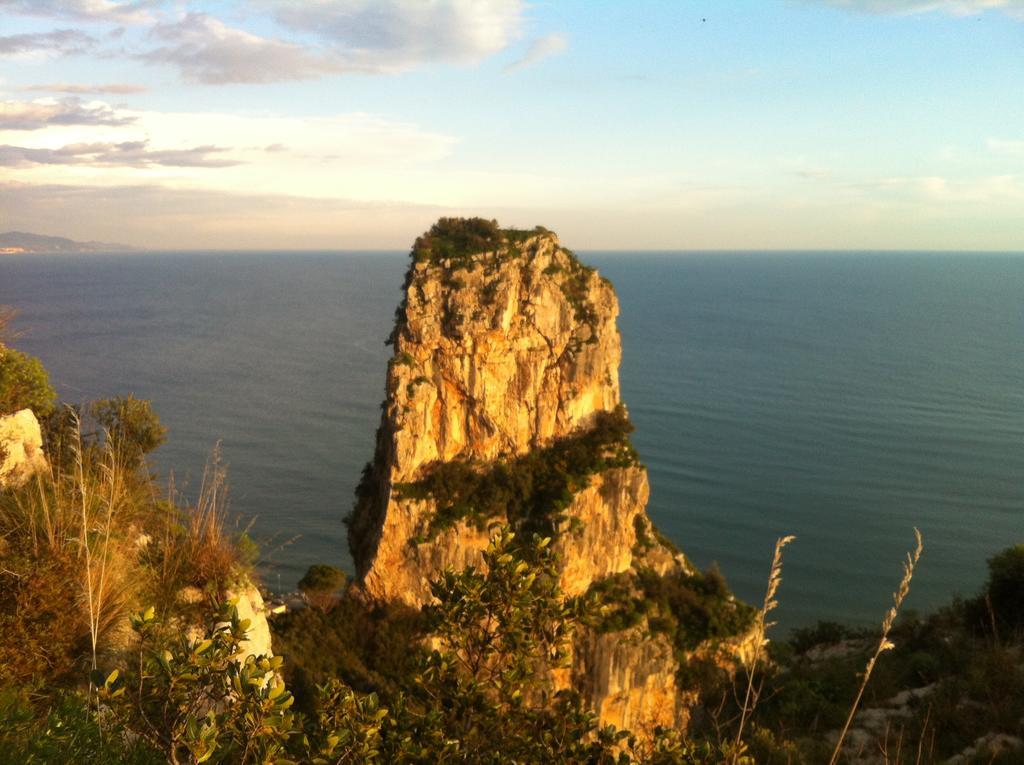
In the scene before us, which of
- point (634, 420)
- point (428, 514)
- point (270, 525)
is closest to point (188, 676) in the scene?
point (428, 514)

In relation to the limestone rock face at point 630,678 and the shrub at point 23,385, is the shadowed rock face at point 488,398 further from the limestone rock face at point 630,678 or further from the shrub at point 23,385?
the shrub at point 23,385

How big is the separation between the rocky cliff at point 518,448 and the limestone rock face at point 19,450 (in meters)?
10.2

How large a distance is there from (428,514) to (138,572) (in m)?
12.3

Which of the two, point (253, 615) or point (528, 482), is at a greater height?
point (253, 615)

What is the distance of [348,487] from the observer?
40.6 m

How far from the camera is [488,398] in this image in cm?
1941

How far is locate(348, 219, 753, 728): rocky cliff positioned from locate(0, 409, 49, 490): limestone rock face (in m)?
10.2

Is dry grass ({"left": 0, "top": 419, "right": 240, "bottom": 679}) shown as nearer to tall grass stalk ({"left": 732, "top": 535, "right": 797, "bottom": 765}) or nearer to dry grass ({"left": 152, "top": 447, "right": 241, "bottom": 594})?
dry grass ({"left": 152, "top": 447, "right": 241, "bottom": 594})

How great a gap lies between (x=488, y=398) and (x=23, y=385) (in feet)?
35.9

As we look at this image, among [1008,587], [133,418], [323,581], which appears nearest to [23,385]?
[133,418]

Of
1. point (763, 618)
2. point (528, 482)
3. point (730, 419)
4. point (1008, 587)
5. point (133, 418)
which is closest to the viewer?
point (763, 618)

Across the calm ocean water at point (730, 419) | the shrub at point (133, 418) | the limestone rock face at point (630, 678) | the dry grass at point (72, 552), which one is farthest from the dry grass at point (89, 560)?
the limestone rock face at point (630, 678)

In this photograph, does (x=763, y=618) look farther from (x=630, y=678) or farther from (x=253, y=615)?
(x=630, y=678)

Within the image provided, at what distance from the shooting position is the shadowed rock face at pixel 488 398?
717 inches
